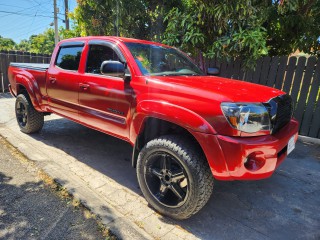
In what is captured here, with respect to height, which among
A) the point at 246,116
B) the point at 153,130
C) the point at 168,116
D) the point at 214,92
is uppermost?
the point at 214,92

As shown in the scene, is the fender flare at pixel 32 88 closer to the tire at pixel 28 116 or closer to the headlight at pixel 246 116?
the tire at pixel 28 116

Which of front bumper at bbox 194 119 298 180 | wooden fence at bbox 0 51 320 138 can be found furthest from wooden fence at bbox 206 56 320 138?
front bumper at bbox 194 119 298 180

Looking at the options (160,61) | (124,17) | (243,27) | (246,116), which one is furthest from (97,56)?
(124,17)

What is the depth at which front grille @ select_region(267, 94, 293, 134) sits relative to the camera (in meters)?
2.24

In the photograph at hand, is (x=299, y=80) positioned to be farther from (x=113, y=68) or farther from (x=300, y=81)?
(x=113, y=68)

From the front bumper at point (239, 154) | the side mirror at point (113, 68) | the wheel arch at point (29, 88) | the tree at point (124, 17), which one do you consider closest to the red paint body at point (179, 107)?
the front bumper at point (239, 154)

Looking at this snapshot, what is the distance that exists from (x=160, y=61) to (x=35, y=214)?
2235 mm

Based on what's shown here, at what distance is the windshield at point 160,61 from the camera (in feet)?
9.62

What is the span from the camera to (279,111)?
7.79 feet

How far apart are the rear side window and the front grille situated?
266cm

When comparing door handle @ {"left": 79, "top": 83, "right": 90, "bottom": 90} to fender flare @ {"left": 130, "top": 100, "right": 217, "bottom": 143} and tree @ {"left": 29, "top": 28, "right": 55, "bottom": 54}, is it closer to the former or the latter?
fender flare @ {"left": 130, "top": 100, "right": 217, "bottom": 143}

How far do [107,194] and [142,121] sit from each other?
0.99 m

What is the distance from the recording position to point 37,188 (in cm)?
295

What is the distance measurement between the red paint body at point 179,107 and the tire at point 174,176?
0.15m
